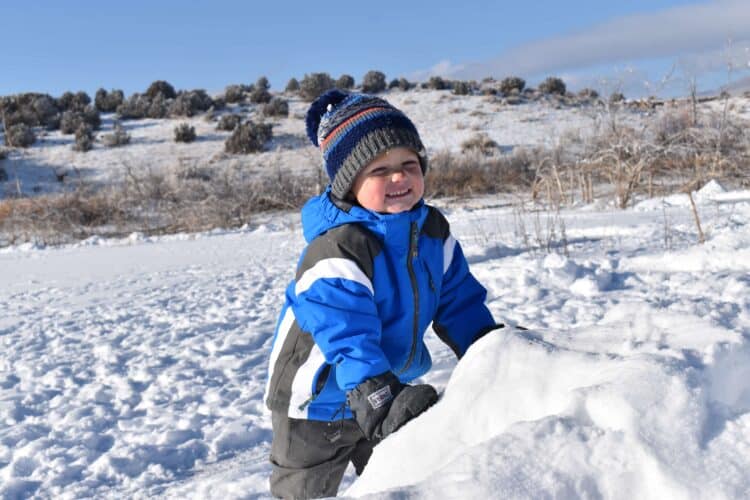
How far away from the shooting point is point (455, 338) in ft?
6.56

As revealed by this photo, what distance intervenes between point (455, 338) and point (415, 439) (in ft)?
2.67

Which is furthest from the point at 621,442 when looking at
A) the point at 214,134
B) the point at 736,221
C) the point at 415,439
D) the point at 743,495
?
the point at 214,134

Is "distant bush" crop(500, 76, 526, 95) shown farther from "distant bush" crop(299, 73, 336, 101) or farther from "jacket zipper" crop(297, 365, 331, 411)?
"jacket zipper" crop(297, 365, 331, 411)

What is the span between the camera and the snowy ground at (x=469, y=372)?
3.02 ft

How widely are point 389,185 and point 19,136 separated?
19343mm

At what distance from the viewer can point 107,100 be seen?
24.5 meters

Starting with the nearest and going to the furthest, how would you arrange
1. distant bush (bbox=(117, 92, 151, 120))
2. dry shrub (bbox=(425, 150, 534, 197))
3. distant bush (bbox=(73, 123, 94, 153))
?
dry shrub (bbox=(425, 150, 534, 197)) → distant bush (bbox=(73, 123, 94, 153)) → distant bush (bbox=(117, 92, 151, 120))

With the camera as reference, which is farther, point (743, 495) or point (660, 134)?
point (660, 134)

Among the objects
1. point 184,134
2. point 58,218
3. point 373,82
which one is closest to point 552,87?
point 373,82

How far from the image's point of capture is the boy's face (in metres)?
1.84

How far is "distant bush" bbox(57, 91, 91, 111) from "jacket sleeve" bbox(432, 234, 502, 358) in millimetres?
23523

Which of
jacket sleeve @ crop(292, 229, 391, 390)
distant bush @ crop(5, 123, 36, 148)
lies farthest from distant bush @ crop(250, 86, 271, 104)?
jacket sleeve @ crop(292, 229, 391, 390)

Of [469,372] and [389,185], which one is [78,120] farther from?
[469,372]

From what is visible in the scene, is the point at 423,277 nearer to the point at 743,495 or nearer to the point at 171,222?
the point at 743,495
